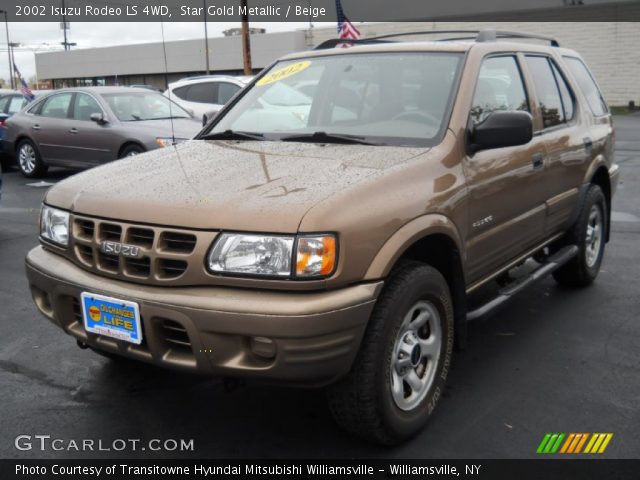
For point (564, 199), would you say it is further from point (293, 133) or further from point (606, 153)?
point (293, 133)

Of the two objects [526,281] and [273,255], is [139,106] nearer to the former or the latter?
[526,281]

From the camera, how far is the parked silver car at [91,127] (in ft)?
34.0

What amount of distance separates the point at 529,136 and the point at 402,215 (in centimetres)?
101

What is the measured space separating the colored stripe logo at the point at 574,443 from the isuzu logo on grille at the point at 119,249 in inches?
77.5

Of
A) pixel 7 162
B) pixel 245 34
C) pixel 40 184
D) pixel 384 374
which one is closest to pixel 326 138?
pixel 384 374

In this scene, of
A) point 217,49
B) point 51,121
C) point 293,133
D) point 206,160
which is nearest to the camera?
point 206,160

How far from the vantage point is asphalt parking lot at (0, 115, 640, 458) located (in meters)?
3.19

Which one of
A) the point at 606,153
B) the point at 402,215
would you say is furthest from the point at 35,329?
the point at 606,153

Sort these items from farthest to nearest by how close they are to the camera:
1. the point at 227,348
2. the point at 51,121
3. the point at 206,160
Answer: the point at 51,121 → the point at 206,160 → the point at 227,348

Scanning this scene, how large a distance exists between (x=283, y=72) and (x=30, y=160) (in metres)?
9.39

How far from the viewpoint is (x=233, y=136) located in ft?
13.3

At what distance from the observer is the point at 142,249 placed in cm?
288

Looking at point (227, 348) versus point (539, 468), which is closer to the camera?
point (227, 348)
